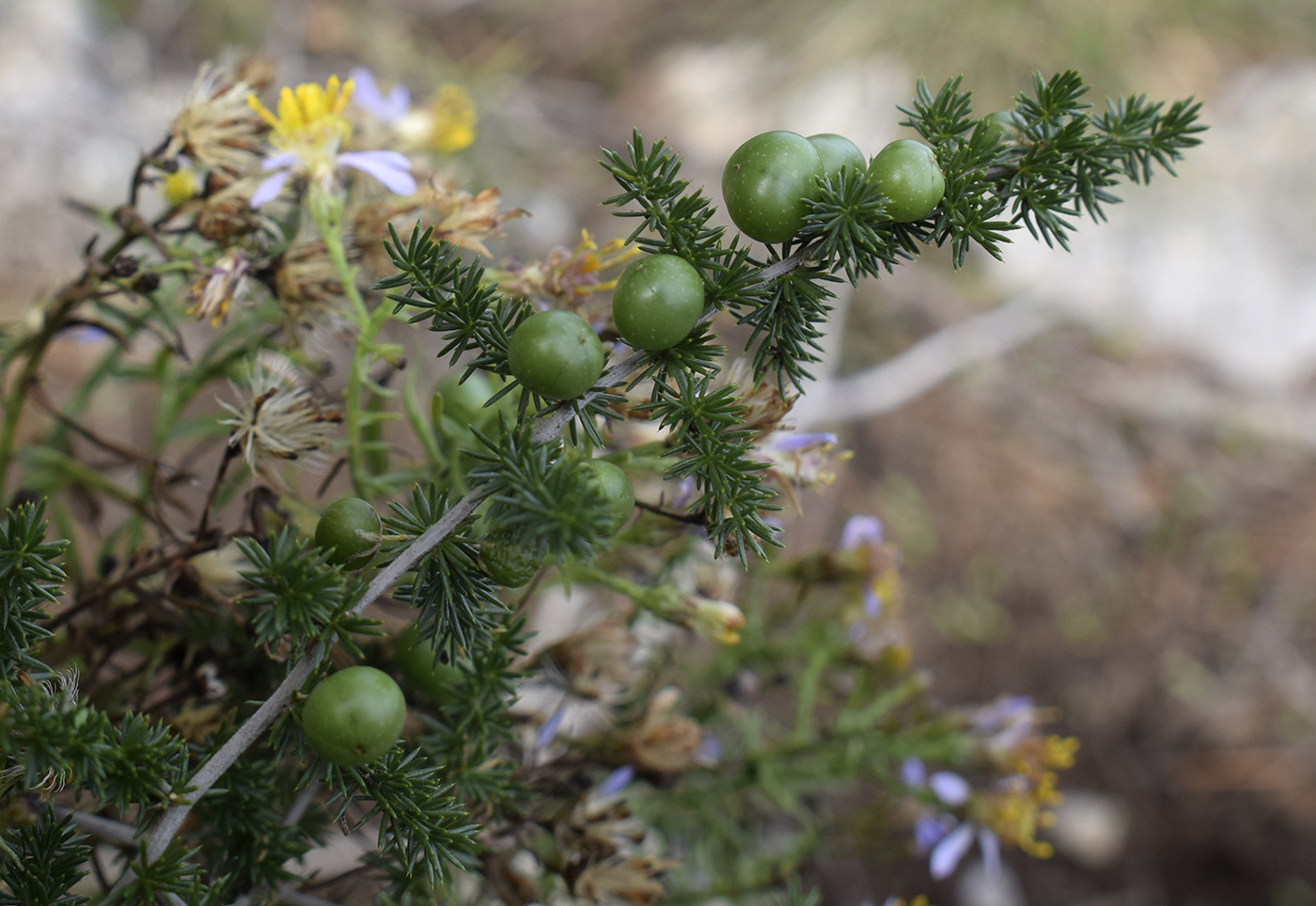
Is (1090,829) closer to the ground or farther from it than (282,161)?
farther from it

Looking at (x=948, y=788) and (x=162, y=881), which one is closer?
(x=162, y=881)

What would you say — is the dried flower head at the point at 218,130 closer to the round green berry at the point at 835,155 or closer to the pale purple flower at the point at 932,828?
the round green berry at the point at 835,155

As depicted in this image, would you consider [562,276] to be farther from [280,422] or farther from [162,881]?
[162,881]

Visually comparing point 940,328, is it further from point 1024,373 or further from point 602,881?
point 602,881

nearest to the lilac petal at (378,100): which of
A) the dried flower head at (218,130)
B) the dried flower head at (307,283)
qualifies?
the dried flower head at (218,130)

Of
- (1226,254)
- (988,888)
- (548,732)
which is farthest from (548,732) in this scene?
(1226,254)

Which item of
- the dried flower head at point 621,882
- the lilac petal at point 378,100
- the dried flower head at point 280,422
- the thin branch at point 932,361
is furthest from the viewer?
the thin branch at point 932,361
